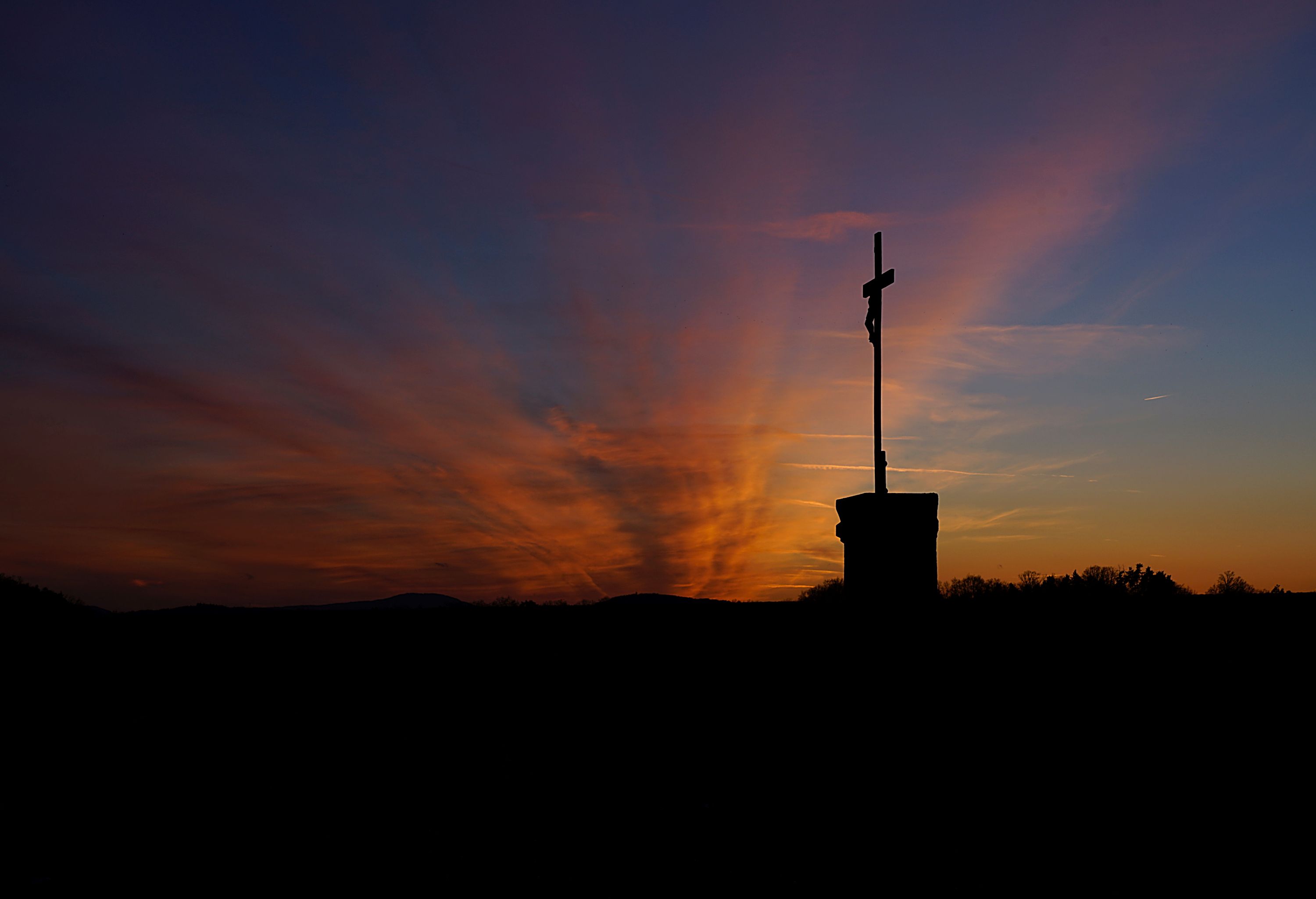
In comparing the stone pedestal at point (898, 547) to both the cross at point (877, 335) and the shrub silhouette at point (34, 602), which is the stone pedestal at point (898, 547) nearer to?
the cross at point (877, 335)

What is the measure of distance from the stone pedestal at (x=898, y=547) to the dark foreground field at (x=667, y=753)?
3.21 feet

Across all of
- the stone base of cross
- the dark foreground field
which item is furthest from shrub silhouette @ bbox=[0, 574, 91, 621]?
the stone base of cross

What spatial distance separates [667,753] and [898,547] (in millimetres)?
6317

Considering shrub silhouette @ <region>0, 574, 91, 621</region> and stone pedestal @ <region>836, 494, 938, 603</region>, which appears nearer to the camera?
stone pedestal @ <region>836, 494, 938, 603</region>

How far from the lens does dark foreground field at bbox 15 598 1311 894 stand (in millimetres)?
6539

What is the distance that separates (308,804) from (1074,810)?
6499 mm

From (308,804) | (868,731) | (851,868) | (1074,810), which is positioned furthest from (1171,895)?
(308,804)

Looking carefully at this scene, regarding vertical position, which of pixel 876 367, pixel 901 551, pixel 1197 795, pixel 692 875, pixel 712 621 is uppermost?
pixel 876 367

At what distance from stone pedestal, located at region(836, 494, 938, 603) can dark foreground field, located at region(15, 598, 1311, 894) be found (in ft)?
3.21

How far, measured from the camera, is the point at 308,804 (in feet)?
24.4

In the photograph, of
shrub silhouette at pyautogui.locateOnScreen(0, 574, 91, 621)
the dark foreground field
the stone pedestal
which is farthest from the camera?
shrub silhouette at pyautogui.locateOnScreen(0, 574, 91, 621)

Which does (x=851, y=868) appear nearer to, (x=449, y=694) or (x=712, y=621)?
(x=449, y=694)

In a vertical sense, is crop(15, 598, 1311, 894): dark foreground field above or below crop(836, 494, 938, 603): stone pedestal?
below

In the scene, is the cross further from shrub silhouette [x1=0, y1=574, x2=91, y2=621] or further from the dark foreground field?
shrub silhouette [x1=0, y1=574, x2=91, y2=621]
